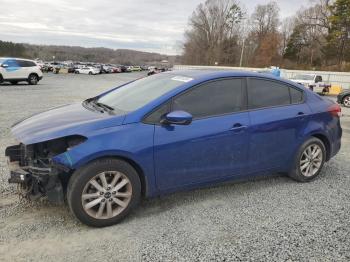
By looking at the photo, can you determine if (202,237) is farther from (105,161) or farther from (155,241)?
(105,161)

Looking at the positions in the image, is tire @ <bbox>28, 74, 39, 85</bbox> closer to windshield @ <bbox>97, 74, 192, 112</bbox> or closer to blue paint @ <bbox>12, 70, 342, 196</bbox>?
windshield @ <bbox>97, 74, 192, 112</bbox>

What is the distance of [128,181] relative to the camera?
3586mm

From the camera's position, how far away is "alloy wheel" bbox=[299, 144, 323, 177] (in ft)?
16.2

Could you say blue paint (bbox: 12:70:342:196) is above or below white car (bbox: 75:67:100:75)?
above

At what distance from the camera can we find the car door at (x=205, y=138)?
12.3 feet

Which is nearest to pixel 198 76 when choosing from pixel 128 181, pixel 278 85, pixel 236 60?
pixel 278 85

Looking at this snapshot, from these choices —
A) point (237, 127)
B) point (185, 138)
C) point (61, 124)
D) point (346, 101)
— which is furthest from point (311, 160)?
point (346, 101)

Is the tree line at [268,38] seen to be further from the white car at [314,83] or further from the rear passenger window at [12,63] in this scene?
the rear passenger window at [12,63]

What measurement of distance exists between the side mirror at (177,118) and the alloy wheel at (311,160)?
6.75ft

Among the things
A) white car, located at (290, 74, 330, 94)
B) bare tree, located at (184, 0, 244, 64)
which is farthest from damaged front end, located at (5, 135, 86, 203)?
bare tree, located at (184, 0, 244, 64)

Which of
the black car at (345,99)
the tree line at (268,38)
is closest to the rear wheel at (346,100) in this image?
the black car at (345,99)

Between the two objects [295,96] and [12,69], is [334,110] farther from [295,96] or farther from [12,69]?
[12,69]

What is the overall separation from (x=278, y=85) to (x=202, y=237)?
7.80ft

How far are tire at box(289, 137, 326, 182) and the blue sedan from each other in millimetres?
15
